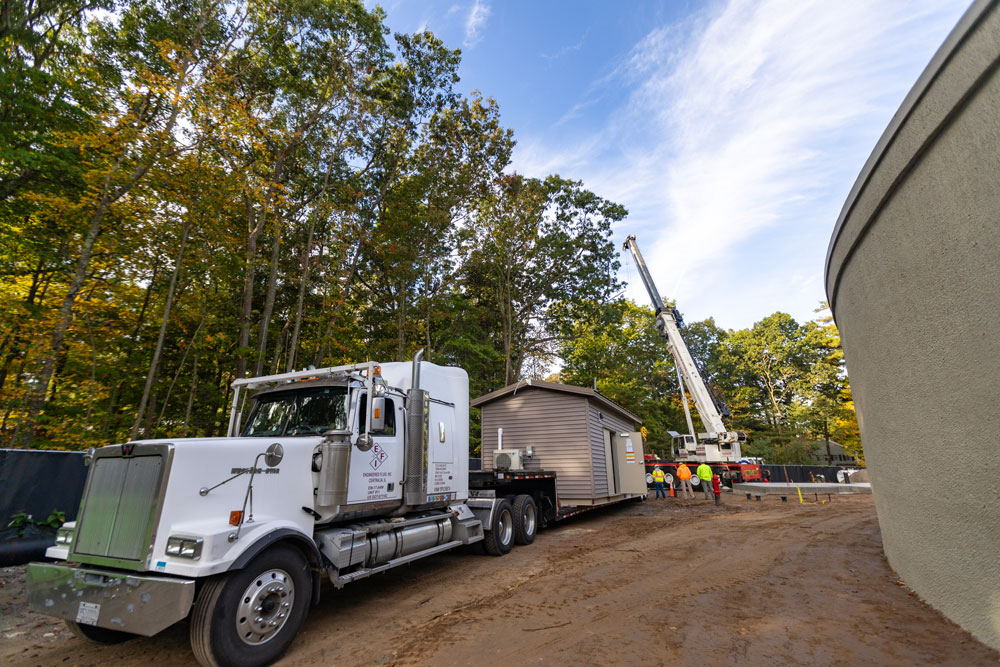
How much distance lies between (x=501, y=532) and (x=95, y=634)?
5802 mm

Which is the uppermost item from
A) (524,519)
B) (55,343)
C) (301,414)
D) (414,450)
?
(55,343)

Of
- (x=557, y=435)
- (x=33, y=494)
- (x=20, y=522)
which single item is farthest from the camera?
(x=557, y=435)

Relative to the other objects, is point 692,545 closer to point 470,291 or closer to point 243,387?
point 243,387

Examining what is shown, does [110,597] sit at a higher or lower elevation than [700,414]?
lower

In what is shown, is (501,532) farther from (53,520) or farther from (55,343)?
(55,343)

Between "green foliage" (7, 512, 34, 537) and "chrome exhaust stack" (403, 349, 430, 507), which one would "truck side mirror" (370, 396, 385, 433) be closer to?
"chrome exhaust stack" (403, 349, 430, 507)

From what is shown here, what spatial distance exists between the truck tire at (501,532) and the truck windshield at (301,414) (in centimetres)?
409

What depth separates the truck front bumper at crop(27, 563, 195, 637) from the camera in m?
3.33

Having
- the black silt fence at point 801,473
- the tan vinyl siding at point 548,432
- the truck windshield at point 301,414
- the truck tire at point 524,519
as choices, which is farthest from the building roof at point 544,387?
the black silt fence at point 801,473

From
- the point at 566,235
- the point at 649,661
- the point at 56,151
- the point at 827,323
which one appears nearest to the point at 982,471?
the point at 649,661

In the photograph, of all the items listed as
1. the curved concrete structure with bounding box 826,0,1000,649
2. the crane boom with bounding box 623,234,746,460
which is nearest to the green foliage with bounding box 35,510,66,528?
the curved concrete structure with bounding box 826,0,1000,649

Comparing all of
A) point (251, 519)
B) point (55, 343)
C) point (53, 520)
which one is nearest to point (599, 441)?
point (251, 519)

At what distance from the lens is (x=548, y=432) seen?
13.1 meters

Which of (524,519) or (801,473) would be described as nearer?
(524,519)
